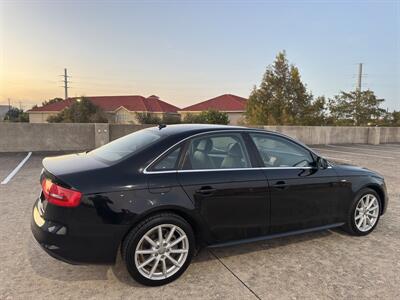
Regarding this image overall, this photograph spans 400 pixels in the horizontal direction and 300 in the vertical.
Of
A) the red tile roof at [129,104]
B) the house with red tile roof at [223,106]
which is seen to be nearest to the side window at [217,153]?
the house with red tile roof at [223,106]

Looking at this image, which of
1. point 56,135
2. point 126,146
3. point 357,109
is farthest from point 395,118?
point 126,146

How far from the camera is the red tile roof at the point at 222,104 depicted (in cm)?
4684

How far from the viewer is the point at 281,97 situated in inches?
986

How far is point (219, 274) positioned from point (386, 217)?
341 centimetres

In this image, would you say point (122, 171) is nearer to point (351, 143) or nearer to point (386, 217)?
point (386, 217)

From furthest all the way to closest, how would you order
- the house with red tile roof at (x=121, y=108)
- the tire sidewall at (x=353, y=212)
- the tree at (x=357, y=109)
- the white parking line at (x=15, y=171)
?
1. the house with red tile roof at (x=121, y=108)
2. the tree at (x=357, y=109)
3. the white parking line at (x=15, y=171)
4. the tire sidewall at (x=353, y=212)

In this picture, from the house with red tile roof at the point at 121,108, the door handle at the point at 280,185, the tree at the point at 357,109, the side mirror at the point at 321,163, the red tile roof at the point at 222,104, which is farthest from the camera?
the house with red tile roof at the point at 121,108

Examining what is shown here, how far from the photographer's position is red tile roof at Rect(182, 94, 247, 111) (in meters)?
46.8

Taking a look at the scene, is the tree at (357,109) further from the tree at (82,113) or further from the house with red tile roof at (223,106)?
the tree at (82,113)

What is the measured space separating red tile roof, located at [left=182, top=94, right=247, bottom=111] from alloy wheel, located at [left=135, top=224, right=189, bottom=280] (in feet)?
143

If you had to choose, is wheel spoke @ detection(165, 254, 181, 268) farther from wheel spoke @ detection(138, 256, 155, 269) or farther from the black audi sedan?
wheel spoke @ detection(138, 256, 155, 269)

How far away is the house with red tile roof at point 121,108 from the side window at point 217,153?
1787 inches

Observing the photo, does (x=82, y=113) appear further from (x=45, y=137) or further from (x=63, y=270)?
(x=63, y=270)

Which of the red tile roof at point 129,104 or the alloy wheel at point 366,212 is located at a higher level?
the red tile roof at point 129,104
